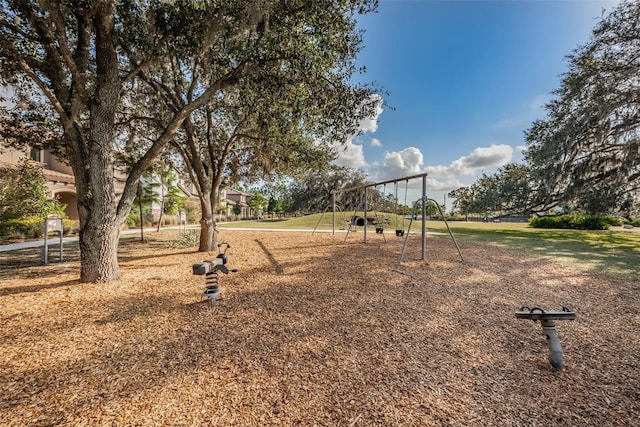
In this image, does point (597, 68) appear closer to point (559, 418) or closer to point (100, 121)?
point (559, 418)

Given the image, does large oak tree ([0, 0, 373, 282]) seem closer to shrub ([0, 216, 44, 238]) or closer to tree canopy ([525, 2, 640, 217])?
shrub ([0, 216, 44, 238])

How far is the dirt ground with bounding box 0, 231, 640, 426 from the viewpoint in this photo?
189cm

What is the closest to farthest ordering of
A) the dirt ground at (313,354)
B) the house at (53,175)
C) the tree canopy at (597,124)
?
1. the dirt ground at (313,354)
2. the tree canopy at (597,124)
3. the house at (53,175)

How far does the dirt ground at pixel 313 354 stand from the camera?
189 cm

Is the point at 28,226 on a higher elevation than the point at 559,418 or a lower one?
higher

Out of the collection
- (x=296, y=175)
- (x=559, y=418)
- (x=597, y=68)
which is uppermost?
(x=597, y=68)

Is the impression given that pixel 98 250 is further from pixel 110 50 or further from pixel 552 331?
pixel 552 331

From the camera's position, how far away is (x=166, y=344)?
9.16 ft

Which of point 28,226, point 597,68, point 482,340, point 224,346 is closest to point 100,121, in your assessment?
point 224,346

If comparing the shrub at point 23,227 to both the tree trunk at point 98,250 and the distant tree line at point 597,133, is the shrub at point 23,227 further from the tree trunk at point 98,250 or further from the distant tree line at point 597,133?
the distant tree line at point 597,133

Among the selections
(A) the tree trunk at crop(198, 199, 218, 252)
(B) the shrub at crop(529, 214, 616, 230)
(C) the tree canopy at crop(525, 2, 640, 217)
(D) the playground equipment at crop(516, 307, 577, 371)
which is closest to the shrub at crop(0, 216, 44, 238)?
(A) the tree trunk at crop(198, 199, 218, 252)

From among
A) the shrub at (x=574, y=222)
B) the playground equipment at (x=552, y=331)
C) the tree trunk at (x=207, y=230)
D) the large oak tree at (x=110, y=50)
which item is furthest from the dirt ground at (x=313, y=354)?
the shrub at (x=574, y=222)

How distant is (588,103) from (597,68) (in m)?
1.38

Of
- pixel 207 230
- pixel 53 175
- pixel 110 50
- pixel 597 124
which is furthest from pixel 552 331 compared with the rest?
pixel 53 175
